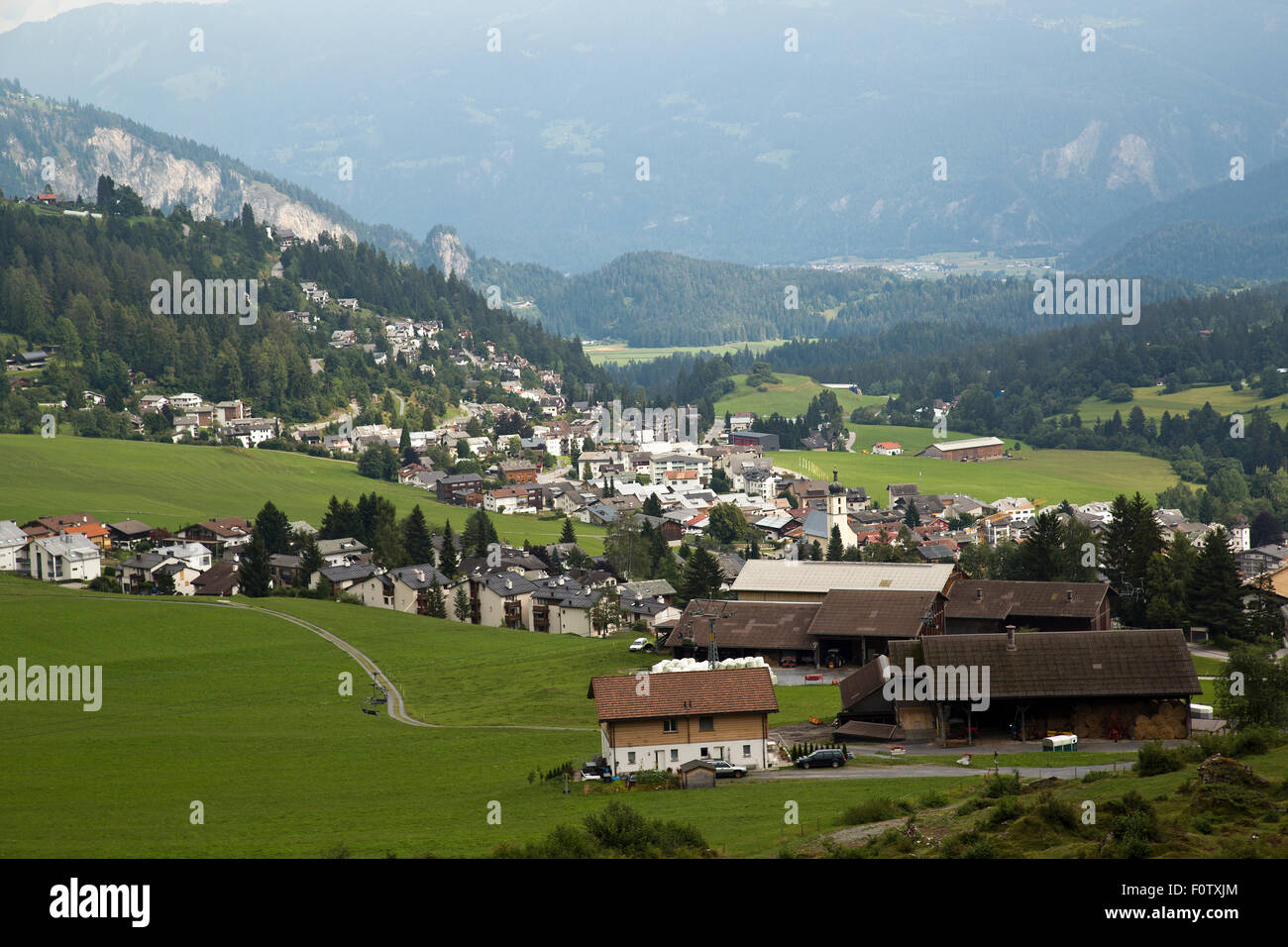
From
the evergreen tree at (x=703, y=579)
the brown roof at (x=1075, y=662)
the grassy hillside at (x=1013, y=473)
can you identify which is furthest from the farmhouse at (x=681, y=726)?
the grassy hillside at (x=1013, y=473)

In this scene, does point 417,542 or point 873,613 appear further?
point 417,542

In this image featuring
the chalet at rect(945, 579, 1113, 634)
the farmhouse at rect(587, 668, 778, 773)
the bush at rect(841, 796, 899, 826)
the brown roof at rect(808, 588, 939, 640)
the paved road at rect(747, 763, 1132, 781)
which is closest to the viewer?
the bush at rect(841, 796, 899, 826)

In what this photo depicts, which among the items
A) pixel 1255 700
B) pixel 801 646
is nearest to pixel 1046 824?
pixel 1255 700

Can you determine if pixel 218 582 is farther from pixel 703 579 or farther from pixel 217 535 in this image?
pixel 703 579

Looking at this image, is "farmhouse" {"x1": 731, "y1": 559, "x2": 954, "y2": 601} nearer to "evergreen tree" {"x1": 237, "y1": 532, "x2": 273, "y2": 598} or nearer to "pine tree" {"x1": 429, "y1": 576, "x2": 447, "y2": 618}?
"pine tree" {"x1": 429, "y1": 576, "x2": 447, "y2": 618}

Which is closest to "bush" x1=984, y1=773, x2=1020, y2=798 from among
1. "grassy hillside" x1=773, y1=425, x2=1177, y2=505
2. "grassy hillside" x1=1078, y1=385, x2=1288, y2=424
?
Answer: "grassy hillside" x1=773, y1=425, x2=1177, y2=505

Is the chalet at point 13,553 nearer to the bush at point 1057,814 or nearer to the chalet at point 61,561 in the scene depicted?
the chalet at point 61,561

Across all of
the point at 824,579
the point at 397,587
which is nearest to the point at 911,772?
the point at 824,579
